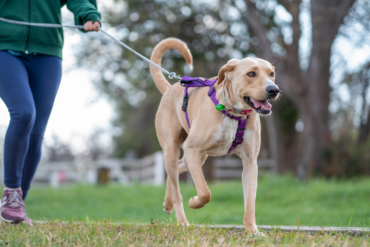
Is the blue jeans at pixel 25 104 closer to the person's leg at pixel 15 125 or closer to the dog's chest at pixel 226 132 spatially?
the person's leg at pixel 15 125

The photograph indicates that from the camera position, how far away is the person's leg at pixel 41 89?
3574 millimetres

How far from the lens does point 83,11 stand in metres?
3.66

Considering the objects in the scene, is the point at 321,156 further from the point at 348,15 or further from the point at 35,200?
the point at 35,200

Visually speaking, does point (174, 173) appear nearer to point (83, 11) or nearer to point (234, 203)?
point (83, 11)

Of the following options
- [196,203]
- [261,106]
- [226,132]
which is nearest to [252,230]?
[196,203]

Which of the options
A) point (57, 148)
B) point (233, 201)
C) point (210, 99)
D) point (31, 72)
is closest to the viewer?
point (210, 99)

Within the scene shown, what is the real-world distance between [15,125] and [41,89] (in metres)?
0.44

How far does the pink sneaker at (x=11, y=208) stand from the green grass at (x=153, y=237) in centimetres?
18

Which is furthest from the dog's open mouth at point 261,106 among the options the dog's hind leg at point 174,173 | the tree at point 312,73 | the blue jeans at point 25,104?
the tree at point 312,73

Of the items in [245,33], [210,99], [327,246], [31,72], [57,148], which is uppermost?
[245,33]

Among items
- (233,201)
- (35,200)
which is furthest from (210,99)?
(35,200)

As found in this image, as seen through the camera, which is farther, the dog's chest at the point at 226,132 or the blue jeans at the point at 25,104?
the blue jeans at the point at 25,104

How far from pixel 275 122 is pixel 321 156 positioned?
8.42 ft

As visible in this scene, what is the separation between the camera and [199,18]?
12.4 meters
